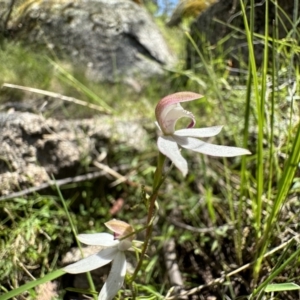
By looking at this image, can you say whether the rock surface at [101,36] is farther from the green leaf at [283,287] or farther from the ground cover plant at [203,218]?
the green leaf at [283,287]

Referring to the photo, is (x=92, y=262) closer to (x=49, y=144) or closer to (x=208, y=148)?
(x=208, y=148)

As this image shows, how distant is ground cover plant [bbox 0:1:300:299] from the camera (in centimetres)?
82

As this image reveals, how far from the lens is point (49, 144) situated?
1490 millimetres

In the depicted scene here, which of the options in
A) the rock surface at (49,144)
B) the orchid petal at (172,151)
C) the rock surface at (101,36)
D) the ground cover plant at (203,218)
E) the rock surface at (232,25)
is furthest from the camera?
the rock surface at (101,36)

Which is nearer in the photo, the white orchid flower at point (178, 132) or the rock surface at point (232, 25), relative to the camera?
the white orchid flower at point (178, 132)

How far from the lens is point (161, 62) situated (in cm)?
272

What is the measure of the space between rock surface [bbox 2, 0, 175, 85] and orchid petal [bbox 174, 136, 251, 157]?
1.44 metres

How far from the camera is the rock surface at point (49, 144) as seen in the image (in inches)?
52.4

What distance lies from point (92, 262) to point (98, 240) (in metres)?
0.05

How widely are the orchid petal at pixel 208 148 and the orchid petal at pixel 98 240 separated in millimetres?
215

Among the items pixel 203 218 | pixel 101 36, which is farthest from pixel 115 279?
pixel 101 36

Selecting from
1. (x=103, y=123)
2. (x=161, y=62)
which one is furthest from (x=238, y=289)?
(x=161, y=62)

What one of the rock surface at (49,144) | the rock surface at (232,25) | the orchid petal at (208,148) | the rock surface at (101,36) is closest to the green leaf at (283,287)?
the orchid petal at (208,148)

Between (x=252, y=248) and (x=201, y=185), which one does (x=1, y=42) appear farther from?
(x=252, y=248)
